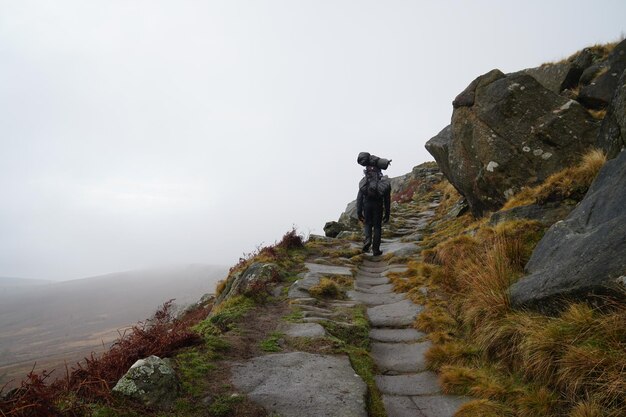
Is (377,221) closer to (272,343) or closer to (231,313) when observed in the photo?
(231,313)

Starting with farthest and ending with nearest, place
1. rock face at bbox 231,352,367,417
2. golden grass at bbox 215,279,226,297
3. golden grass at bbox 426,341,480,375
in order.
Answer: golden grass at bbox 215,279,226,297 → golden grass at bbox 426,341,480,375 → rock face at bbox 231,352,367,417

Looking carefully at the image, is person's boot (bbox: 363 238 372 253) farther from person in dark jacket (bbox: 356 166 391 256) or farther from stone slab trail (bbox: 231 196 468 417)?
stone slab trail (bbox: 231 196 468 417)

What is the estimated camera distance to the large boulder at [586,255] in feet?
13.7

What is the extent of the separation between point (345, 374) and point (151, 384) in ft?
8.08

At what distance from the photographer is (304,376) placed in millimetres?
4965

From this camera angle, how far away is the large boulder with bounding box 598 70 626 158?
24.4ft

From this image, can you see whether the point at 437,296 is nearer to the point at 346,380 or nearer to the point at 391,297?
the point at 391,297

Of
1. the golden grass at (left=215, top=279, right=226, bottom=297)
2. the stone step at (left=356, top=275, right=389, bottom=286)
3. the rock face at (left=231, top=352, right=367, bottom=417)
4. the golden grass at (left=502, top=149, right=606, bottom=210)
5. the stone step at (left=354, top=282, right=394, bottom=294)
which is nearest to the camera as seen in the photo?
the rock face at (left=231, top=352, right=367, bottom=417)

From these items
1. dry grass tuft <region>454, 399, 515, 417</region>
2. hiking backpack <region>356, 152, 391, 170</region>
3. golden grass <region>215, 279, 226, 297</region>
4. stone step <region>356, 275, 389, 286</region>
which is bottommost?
dry grass tuft <region>454, 399, 515, 417</region>

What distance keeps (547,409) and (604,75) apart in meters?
12.1

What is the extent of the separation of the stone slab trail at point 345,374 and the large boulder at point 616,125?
530 centimetres

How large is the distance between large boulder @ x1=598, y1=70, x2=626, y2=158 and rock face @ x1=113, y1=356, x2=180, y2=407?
9.04 m

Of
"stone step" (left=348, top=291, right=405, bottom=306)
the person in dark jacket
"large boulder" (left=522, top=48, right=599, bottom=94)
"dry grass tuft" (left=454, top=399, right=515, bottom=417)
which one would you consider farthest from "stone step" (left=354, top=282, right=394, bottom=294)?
"large boulder" (left=522, top=48, right=599, bottom=94)

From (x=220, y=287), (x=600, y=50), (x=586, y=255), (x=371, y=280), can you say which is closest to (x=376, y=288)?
(x=371, y=280)
